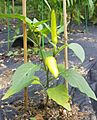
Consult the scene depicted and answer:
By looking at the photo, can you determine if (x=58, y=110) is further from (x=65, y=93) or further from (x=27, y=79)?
(x=27, y=79)

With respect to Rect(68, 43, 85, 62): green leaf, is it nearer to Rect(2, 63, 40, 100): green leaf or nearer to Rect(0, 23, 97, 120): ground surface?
Rect(2, 63, 40, 100): green leaf

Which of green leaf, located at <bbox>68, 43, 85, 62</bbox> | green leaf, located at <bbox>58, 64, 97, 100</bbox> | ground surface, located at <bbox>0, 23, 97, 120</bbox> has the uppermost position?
green leaf, located at <bbox>68, 43, 85, 62</bbox>

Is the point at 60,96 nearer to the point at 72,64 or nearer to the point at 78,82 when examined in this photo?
the point at 78,82

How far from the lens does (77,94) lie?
70.3 inches

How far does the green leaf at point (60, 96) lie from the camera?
1254 millimetres

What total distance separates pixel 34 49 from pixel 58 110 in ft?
4.50

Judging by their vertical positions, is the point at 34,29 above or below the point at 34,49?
above

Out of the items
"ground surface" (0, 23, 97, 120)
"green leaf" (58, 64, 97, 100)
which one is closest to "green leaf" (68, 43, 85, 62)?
"green leaf" (58, 64, 97, 100)

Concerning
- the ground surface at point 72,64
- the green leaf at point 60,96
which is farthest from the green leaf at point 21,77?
the ground surface at point 72,64

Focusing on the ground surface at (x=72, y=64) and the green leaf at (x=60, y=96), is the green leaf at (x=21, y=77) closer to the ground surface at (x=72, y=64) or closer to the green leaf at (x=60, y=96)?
the green leaf at (x=60, y=96)

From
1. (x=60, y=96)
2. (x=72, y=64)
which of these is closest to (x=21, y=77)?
(x=60, y=96)

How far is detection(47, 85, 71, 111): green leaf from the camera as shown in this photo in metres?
1.25

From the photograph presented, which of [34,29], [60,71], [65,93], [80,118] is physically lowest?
[80,118]

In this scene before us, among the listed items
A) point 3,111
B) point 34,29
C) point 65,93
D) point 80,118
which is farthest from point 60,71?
point 3,111
